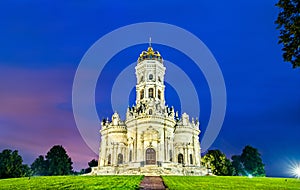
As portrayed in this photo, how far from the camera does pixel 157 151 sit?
4900 cm

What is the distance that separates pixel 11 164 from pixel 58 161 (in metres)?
22.2

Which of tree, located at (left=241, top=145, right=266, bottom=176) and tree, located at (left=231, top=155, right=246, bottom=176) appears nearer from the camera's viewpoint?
tree, located at (left=241, top=145, right=266, bottom=176)

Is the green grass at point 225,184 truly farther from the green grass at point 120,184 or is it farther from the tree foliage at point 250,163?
the tree foliage at point 250,163

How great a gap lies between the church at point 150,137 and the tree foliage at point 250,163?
23068mm

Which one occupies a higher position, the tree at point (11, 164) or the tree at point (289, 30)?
the tree at point (289, 30)

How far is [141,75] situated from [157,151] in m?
21.9

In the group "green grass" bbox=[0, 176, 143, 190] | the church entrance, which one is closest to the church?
the church entrance

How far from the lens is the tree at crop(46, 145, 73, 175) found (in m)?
71.8

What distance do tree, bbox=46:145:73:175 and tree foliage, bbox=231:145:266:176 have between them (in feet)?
171

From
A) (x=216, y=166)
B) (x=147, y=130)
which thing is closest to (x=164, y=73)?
(x=147, y=130)

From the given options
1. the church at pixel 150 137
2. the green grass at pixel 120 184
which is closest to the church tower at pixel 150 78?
the church at pixel 150 137

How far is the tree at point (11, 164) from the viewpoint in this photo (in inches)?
1903

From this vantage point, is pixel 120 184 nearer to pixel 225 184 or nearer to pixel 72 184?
pixel 72 184

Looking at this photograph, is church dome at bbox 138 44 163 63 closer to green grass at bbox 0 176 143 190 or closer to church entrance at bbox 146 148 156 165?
church entrance at bbox 146 148 156 165
